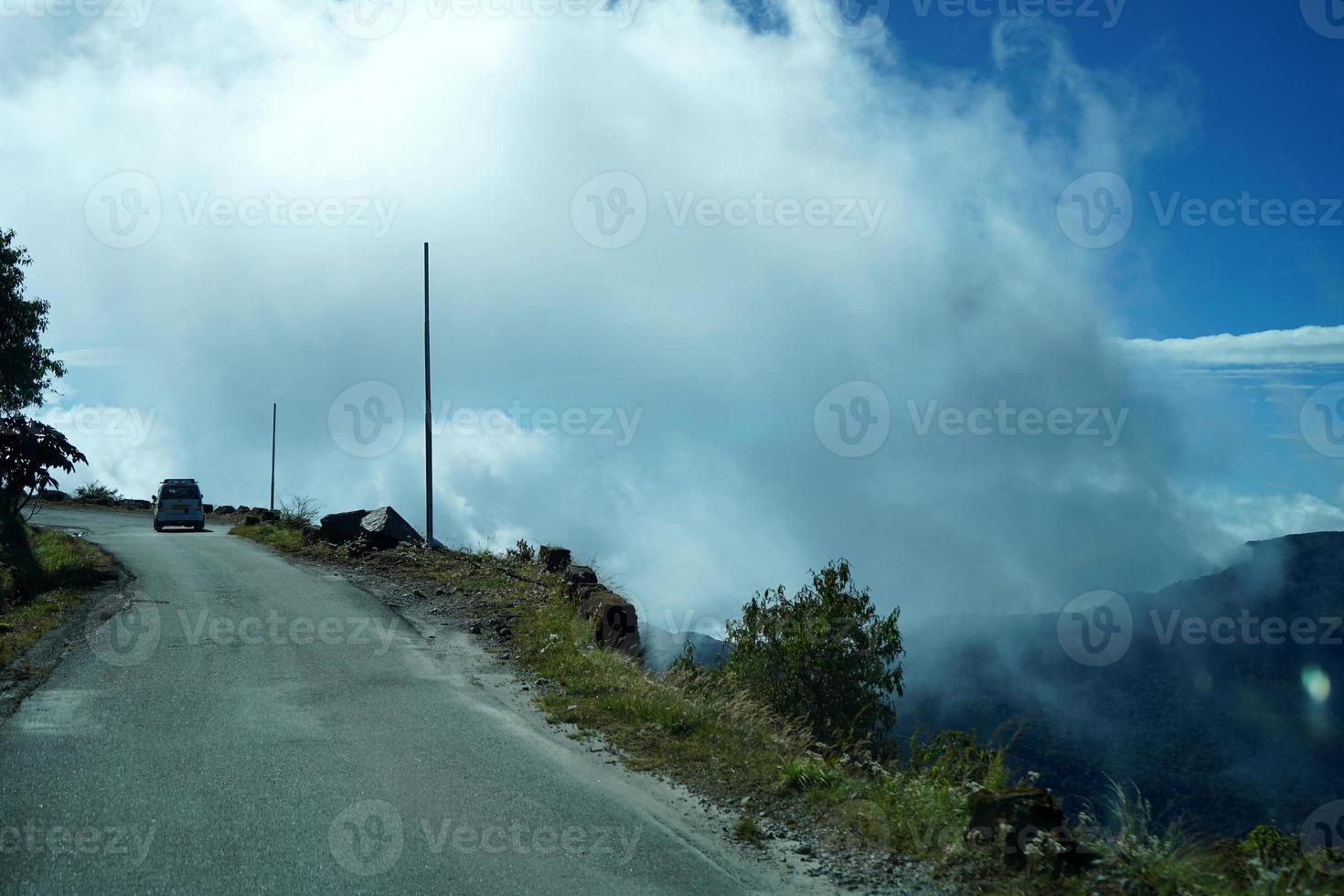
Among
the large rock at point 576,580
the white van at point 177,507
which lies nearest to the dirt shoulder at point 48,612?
the large rock at point 576,580

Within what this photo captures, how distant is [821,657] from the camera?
15.7 m

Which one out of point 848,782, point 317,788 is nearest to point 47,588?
point 317,788

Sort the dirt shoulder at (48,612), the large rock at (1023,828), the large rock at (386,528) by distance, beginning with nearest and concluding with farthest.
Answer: the large rock at (1023,828), the dirt shoulder at (48,612), the large rock at (386,528)

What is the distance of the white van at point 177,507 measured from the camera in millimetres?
30469

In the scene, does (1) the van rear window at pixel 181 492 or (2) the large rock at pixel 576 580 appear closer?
(2) the large rock at pixel 576 580

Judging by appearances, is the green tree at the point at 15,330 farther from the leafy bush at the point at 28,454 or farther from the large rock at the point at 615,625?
the large rock at the point at 615,625

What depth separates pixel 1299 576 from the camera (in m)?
101

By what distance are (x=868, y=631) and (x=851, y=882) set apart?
12585 millimetres

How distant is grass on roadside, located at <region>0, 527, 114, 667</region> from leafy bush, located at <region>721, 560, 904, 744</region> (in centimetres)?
917

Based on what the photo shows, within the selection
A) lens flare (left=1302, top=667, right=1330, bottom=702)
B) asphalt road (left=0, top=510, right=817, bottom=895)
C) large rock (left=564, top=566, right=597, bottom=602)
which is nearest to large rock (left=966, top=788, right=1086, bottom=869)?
asphalt road (left=0, top=510, right=817, bottom=895)

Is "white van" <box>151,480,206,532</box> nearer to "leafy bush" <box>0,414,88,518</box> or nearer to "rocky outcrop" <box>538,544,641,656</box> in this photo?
"leafy bush" <box>0,414,88,518</box>

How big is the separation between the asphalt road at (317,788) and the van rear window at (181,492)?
2214 cm

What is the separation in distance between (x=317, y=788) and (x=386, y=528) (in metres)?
15.2

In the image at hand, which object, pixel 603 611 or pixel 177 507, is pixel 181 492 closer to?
pixel 177 507
